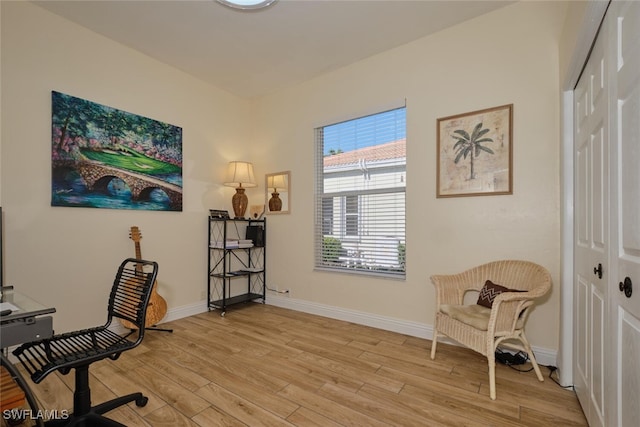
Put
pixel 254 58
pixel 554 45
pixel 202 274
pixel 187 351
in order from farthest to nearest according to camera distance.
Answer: pixel 202 274 → pixel 254 58 → pixel 187 351 → pixel 554 45

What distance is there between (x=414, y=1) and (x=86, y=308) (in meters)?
3.93

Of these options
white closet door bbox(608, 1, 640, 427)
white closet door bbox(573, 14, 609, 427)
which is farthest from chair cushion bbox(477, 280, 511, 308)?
white closet door bbox(608, 1, 640, 427)

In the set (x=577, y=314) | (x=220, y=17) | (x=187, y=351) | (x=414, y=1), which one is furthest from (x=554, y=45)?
(x=187, y=351)

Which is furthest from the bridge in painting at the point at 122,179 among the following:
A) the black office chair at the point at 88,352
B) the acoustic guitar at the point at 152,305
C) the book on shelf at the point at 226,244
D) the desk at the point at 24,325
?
the desk at the point at 24,325

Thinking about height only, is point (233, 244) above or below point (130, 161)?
below

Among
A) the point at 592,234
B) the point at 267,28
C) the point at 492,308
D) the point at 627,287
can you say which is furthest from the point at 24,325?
the point at 267,28

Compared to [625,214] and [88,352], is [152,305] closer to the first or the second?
[88,352]

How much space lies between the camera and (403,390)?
6.60ft

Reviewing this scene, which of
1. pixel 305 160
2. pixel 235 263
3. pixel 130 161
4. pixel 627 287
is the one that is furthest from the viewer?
pixel 235 263

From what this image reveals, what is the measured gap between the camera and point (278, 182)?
405cm

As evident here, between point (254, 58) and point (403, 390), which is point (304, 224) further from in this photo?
point (403, 390)

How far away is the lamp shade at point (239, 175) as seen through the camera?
12.7ft

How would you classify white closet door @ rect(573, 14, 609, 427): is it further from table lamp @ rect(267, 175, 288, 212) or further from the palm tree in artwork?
table lamp @ rect(267, 175, 288, 212)

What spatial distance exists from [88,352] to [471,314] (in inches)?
92.3
